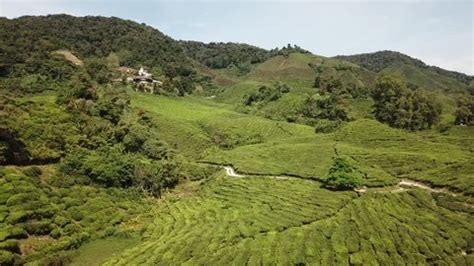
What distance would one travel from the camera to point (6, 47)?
445 feet

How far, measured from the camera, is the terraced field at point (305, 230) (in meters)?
50.8

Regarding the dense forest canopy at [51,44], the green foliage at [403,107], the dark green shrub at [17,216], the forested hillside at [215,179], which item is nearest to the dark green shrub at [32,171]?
the forested hillside at [215,179]

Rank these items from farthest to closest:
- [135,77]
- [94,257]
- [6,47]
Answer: [135,77]
[6,47]
[94,257]

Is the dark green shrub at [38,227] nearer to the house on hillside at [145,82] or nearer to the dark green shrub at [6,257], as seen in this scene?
the dark green shrub at [6,257]

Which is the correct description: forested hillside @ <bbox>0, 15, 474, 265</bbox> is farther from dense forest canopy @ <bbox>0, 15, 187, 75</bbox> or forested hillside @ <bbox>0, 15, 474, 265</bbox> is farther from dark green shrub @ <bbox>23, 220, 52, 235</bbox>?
dense forest canopy @ <bbox>0, 15, 187, 75</bbox>

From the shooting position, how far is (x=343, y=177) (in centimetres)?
7438

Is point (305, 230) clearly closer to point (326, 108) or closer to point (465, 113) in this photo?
point (326, 108)

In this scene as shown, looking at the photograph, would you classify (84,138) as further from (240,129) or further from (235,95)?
(235,95)

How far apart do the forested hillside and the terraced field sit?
22cm

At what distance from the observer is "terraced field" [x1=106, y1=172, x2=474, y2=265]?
50781mm

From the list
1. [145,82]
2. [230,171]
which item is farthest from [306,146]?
[145,82]

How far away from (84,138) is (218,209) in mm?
30150

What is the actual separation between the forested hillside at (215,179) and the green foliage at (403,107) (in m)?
0.39

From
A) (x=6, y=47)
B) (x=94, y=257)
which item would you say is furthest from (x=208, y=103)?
(x=94, y=257)
